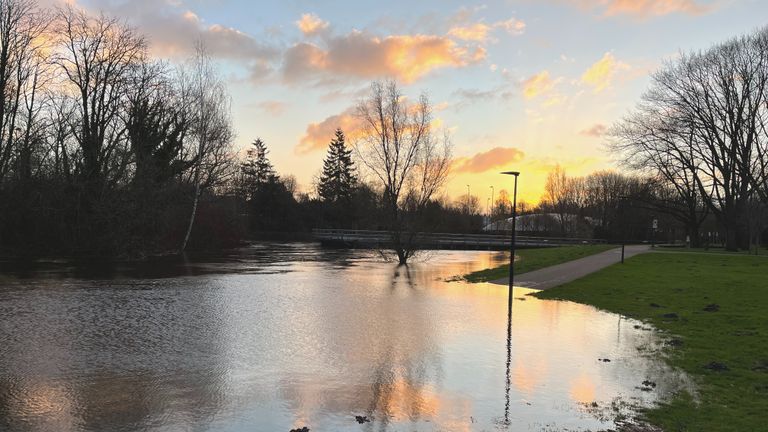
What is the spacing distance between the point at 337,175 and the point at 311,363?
84940mm

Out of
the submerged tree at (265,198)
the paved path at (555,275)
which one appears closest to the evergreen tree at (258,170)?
the submerged tree at (265,198)

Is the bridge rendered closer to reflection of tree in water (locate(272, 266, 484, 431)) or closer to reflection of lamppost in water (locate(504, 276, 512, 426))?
reflection of lamppost in water (locate(504, 276, 512, 426))

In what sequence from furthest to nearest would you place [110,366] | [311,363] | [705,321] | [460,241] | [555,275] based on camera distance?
[460,241]
[555,275]
[705,321]
[311,363]
[110,366]

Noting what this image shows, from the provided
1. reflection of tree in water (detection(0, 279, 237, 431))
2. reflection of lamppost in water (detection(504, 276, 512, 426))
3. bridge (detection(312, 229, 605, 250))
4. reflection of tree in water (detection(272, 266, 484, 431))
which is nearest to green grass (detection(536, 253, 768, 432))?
reflection of lamppost in water (detection(504, 276, 512, 426))

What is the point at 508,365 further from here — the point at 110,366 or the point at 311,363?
the point at 110,366

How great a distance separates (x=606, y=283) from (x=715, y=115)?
101 feet

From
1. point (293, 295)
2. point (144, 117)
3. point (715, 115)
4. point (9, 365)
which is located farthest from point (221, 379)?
point (715, 115)

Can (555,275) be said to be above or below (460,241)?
below

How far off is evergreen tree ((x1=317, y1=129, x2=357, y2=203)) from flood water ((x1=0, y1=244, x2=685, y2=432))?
74.0 metres

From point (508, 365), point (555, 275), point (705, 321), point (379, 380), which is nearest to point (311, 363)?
point (379, 380)

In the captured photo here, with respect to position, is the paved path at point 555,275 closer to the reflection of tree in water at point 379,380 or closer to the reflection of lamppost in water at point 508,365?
the reflection of lamppost in water at point 508,365

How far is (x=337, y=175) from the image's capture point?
93062mm

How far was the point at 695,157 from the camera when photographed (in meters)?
46.2

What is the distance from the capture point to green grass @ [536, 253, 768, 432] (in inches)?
259
